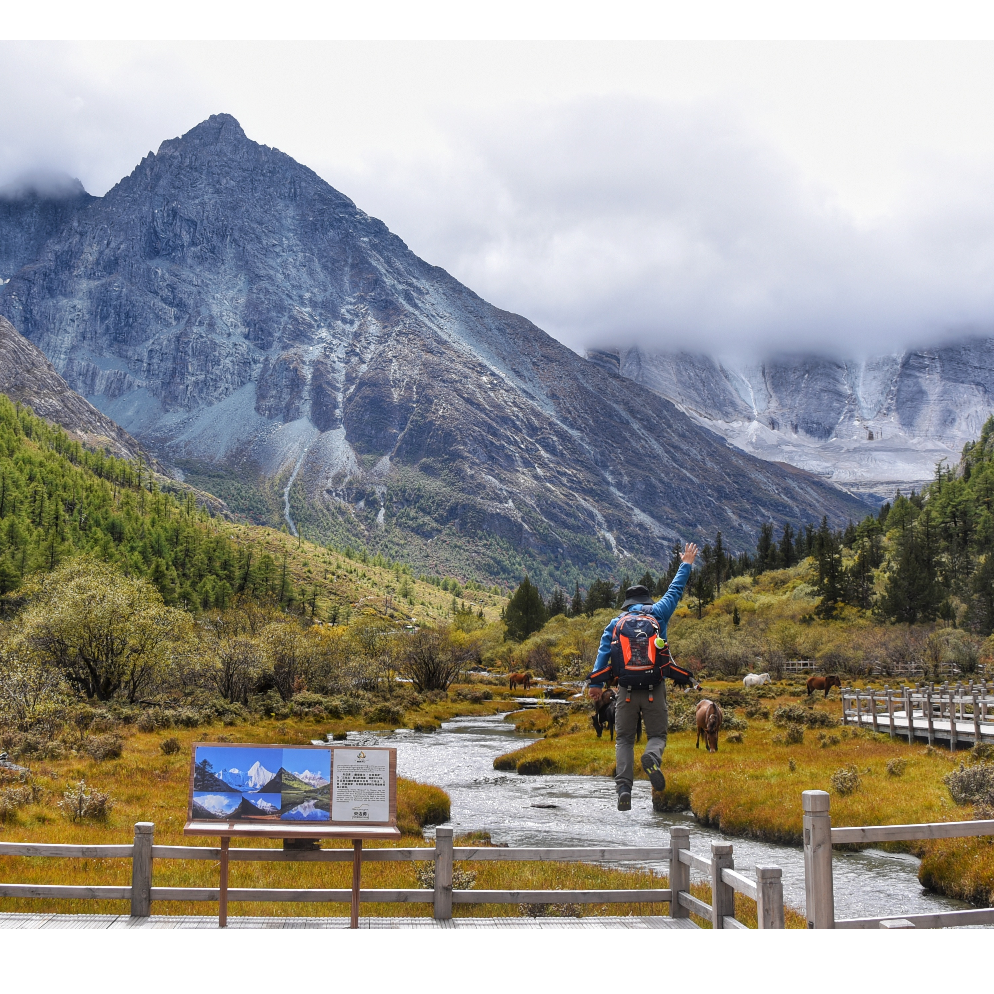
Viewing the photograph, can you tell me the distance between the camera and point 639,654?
11.7m

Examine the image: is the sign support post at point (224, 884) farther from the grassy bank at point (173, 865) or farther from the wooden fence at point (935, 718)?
the wooden fence at point (935, 718)

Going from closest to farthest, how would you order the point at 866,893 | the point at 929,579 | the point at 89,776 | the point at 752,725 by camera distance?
the point at 866,893
the point at 89,776
the point at 752,725
the point at 929,579

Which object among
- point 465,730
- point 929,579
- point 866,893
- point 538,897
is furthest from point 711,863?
point 929,579

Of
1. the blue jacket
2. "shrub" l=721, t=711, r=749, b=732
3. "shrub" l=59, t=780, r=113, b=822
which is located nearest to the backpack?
the blue jacket

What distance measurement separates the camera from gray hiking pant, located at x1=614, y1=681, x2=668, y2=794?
1181 centimetres

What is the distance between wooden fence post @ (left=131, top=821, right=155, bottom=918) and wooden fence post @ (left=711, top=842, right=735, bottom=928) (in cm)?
733

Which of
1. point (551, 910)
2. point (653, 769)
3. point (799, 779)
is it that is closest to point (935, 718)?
point (799, 779)

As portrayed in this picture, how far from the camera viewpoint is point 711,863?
433 inches

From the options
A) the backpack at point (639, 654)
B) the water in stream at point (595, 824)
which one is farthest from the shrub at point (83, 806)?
the backpack at point (639, 654)

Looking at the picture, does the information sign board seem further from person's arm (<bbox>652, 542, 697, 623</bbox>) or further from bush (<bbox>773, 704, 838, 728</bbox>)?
bush (<bbox>773, 704, 838, 728</bbox>)
